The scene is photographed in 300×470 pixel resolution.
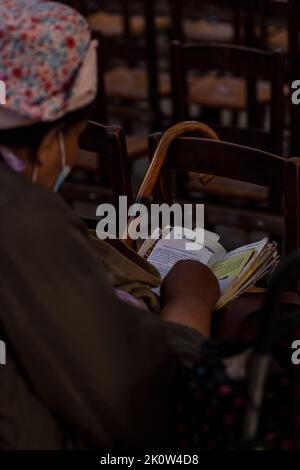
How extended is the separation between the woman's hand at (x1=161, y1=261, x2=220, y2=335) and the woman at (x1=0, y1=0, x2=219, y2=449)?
7.4 inches

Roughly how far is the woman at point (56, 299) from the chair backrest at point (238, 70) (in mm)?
1435

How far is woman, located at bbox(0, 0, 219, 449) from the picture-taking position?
3.59 ft

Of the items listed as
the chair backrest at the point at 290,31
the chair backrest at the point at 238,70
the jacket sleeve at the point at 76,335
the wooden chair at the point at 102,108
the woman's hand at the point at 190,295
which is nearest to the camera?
the jacket sleeve at the point at 76,335

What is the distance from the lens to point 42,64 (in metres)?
1.17

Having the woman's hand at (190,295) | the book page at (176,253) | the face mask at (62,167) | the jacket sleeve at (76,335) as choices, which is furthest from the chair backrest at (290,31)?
the jacket sleeve at (76,335)

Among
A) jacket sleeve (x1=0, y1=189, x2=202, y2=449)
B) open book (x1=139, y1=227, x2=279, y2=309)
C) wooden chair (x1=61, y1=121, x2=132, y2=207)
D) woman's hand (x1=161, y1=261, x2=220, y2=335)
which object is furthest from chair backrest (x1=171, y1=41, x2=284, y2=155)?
jacket sleeve (x1=0, y1=189, x2=202, y2=449)

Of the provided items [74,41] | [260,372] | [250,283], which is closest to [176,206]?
[250,283]

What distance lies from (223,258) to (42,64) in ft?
2.46

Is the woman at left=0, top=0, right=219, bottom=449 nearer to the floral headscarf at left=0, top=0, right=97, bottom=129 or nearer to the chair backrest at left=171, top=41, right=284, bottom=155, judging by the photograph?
the floral headscarf at left=0, top=0, right=97, bottom=129

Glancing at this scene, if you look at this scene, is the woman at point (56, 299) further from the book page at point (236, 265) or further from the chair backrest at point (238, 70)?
the chair backrest at point (238, 70)

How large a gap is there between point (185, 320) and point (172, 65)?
1.56m

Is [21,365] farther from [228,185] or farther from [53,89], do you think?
[228,185]

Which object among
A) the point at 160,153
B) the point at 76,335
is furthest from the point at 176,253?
the point at 76,335

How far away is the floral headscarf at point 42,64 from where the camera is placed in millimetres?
1158
